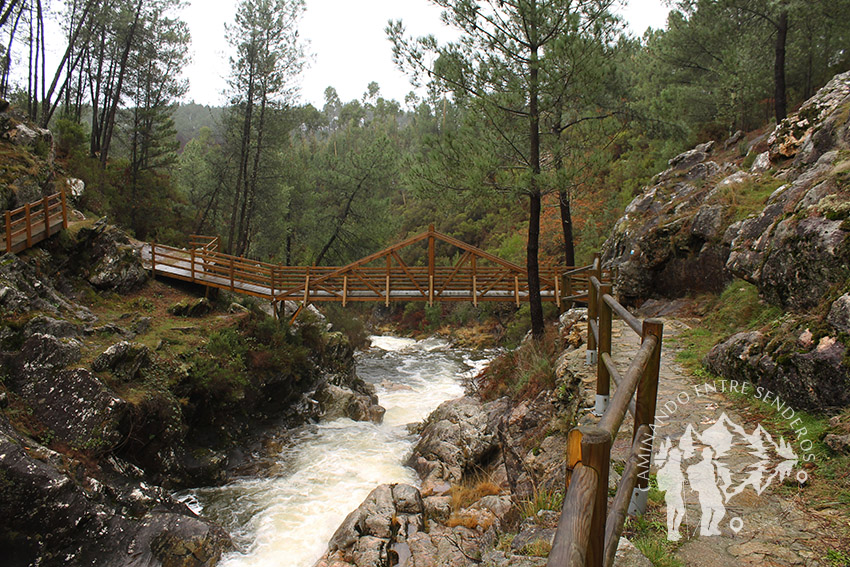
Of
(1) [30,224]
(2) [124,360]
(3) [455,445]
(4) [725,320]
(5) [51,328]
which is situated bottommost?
(3) [455,445]

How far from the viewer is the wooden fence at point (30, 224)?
10242 millimetres

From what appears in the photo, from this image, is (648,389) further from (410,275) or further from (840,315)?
(410,275)

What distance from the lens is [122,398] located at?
25.6 ft

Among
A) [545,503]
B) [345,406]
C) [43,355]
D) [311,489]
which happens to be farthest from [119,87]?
[545,503]

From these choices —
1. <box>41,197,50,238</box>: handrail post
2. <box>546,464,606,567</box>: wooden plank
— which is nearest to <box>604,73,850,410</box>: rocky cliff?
<box>546,464,606,567</box>: wooden plank

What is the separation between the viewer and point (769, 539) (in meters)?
2.61

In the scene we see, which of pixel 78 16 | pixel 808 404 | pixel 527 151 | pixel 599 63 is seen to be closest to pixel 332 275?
pixel 527 151

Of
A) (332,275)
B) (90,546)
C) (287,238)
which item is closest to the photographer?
(90,546)

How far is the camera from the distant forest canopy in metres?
9.98

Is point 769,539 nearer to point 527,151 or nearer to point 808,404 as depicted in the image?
point 808,404

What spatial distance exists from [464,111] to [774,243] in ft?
25.4

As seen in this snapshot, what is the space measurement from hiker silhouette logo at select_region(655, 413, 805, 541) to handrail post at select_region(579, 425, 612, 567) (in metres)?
1.69

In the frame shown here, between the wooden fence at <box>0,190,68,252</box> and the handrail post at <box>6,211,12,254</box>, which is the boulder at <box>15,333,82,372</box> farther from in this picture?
the wooden fence at <box>0,190,68,252</box>

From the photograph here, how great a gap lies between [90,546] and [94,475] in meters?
1.06
